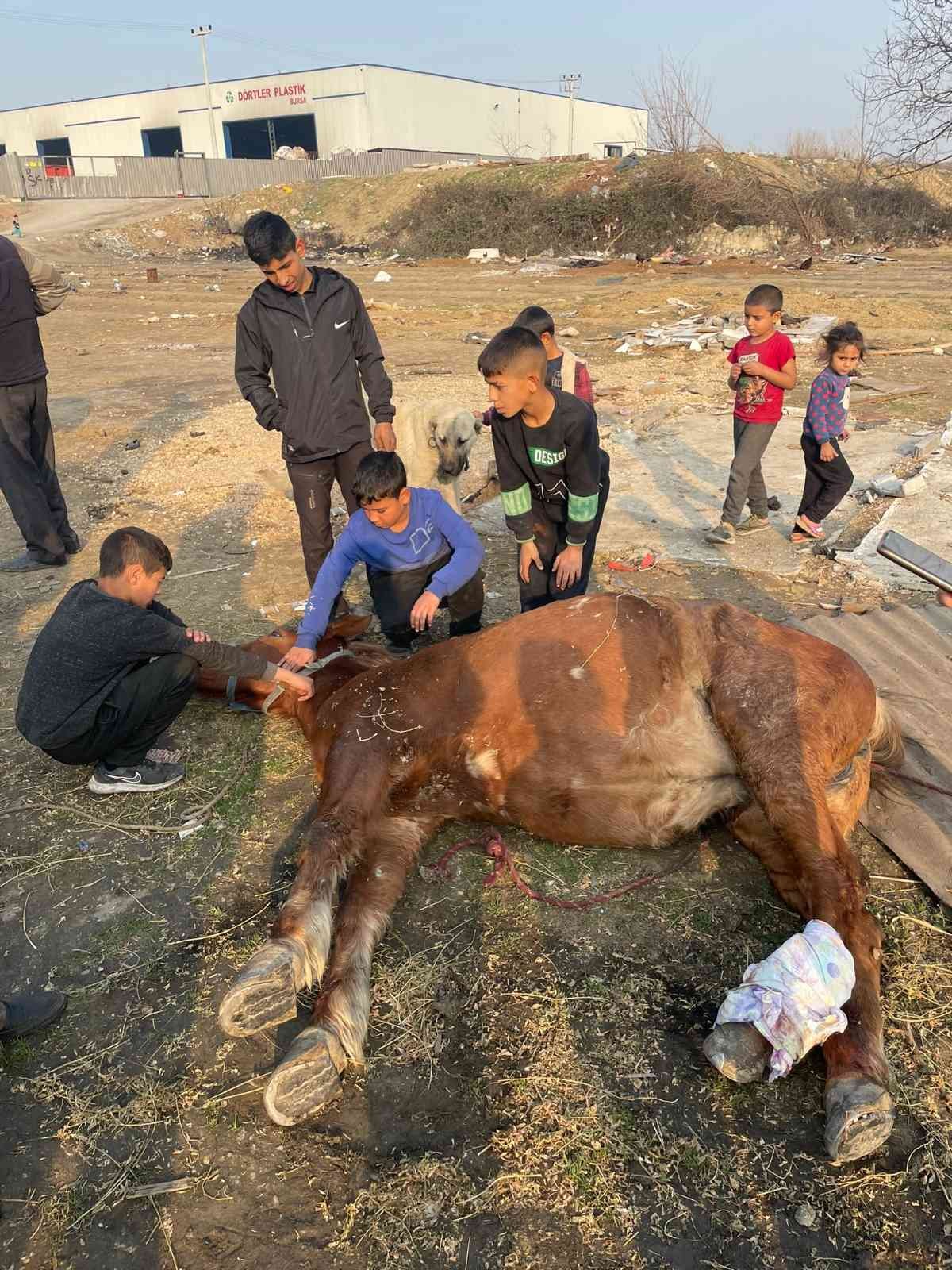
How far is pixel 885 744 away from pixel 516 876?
5.37 feet

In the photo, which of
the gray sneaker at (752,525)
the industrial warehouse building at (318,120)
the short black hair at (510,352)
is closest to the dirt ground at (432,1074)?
the short black hair at (510,352)

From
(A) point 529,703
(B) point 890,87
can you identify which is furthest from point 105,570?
(B) point 890,87

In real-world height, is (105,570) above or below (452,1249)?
above

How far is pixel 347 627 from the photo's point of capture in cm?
434

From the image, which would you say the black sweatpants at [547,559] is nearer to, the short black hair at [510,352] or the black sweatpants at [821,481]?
the short black hair at [510,352]

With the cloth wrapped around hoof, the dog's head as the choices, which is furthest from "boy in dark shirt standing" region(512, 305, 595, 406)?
the cloth wrapped around hoof

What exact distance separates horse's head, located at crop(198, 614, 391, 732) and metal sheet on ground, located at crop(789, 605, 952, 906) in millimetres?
2379

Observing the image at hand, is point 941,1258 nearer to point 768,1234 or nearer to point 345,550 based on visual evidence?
point 768,1234

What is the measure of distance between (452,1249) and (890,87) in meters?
16.6

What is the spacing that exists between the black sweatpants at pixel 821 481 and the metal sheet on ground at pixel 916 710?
1.63 m

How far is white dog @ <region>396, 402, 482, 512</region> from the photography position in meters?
6.73

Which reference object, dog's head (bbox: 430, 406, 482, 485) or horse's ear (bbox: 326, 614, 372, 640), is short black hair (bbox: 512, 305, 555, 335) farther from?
horse's ear (bbox: 326, 614, 372, 640)

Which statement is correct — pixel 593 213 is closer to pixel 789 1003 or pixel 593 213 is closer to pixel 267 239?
pixel 267 239

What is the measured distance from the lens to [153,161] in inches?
1699
